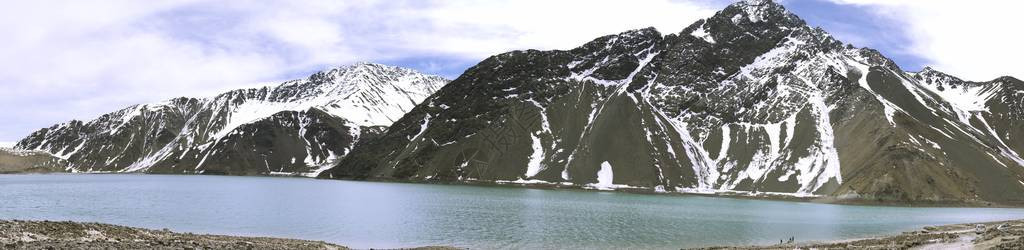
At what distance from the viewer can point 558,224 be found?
7750cm

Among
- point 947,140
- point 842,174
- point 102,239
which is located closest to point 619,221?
point 102,239

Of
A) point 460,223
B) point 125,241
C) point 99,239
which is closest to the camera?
point 125,241

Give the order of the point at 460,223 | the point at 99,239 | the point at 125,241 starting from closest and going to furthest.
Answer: the point at 125,241 → the point at 99,239 → the point at 460,223

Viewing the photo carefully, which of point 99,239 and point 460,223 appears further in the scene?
point 460,223

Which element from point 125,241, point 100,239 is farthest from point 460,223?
point 100,239

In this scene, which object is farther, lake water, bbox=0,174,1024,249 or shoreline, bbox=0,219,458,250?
lake water, bbox=0,174,1024,249

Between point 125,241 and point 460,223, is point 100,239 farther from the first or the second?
point 460,223

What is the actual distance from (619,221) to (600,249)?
A: 2788cm

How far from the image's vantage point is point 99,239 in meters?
42.8

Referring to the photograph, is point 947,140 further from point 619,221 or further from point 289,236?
point 289,236

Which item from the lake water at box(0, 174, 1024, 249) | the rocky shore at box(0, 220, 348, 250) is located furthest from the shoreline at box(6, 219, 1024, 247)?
the lake water at box(0, 174, 1024, 249)

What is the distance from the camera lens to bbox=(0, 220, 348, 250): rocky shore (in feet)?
124

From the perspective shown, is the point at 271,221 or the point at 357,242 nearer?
the point at 357,242

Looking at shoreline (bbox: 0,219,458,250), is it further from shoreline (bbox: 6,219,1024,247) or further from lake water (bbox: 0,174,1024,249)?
lake water (bbox: 0,174,1024,249)
